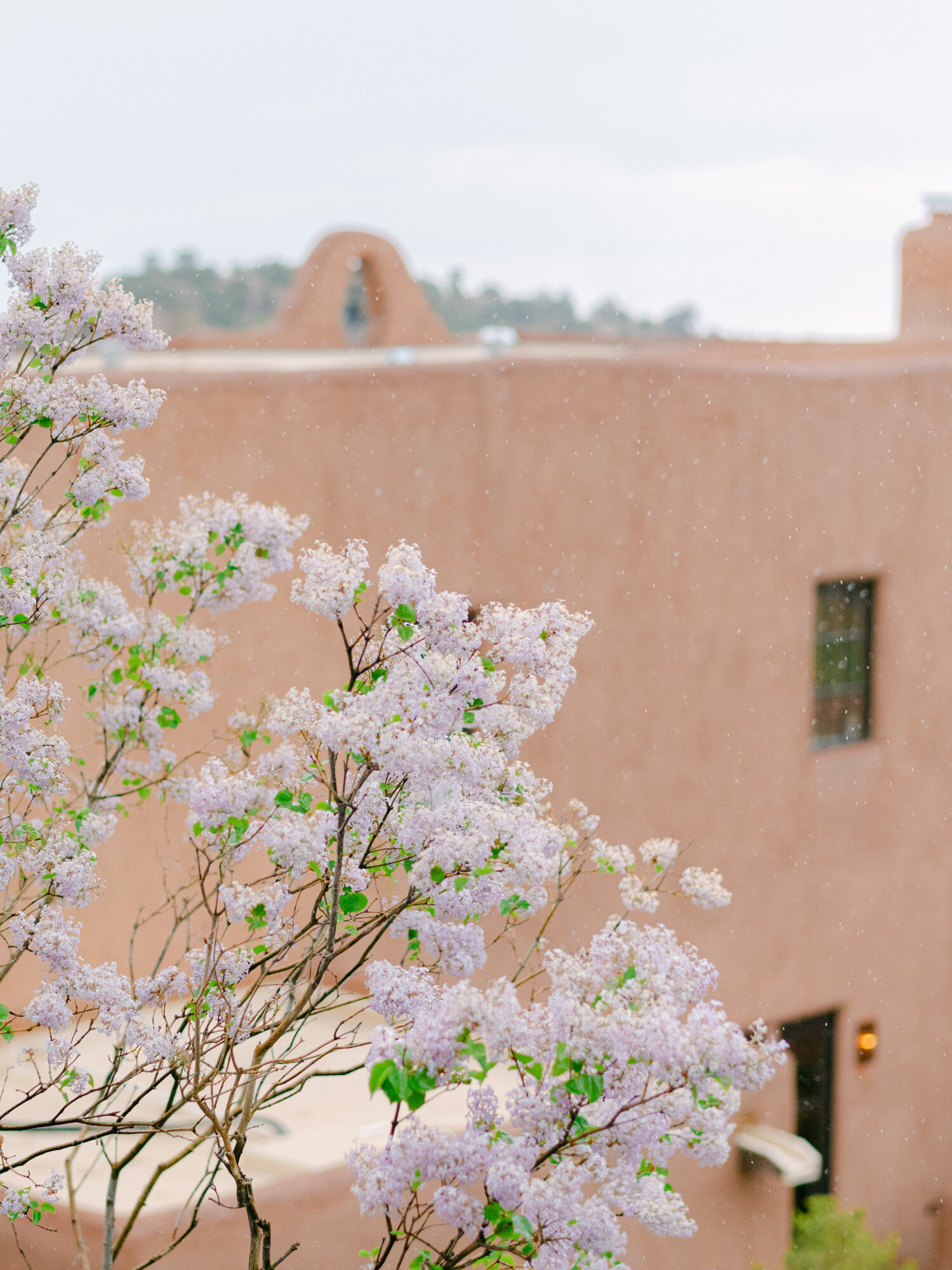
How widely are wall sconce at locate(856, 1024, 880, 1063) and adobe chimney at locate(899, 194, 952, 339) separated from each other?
3095mm

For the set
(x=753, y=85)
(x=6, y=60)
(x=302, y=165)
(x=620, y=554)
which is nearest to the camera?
(x=6, y=60)

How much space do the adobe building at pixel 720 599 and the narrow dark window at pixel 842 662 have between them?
0.04 feet

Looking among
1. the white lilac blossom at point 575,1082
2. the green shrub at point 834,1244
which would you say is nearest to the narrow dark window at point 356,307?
the white lilac blossom at point 575,1082

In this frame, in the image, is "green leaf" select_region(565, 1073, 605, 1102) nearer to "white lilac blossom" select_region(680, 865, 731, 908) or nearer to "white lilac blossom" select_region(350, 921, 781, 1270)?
"white lilac blossom" select_region(350, 921, 781, 1270)

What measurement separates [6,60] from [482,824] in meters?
3.14

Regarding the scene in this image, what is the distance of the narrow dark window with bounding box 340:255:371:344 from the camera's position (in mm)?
4559

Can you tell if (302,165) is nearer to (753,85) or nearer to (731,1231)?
(753,85)

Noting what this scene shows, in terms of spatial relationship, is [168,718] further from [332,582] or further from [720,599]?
[720,599]

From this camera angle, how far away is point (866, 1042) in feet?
18.4

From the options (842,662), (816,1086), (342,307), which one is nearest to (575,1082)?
(342,307)

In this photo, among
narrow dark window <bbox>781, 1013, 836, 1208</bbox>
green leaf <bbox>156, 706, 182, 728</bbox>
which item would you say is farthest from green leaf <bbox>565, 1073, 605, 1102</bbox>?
narrow dark window <bbox>781, 1013, 836, 1208</bbox>

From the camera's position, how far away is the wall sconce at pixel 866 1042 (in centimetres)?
558

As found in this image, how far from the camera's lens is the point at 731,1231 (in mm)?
4895

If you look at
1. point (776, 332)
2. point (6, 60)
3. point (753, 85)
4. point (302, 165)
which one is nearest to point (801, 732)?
point (776, 332)
